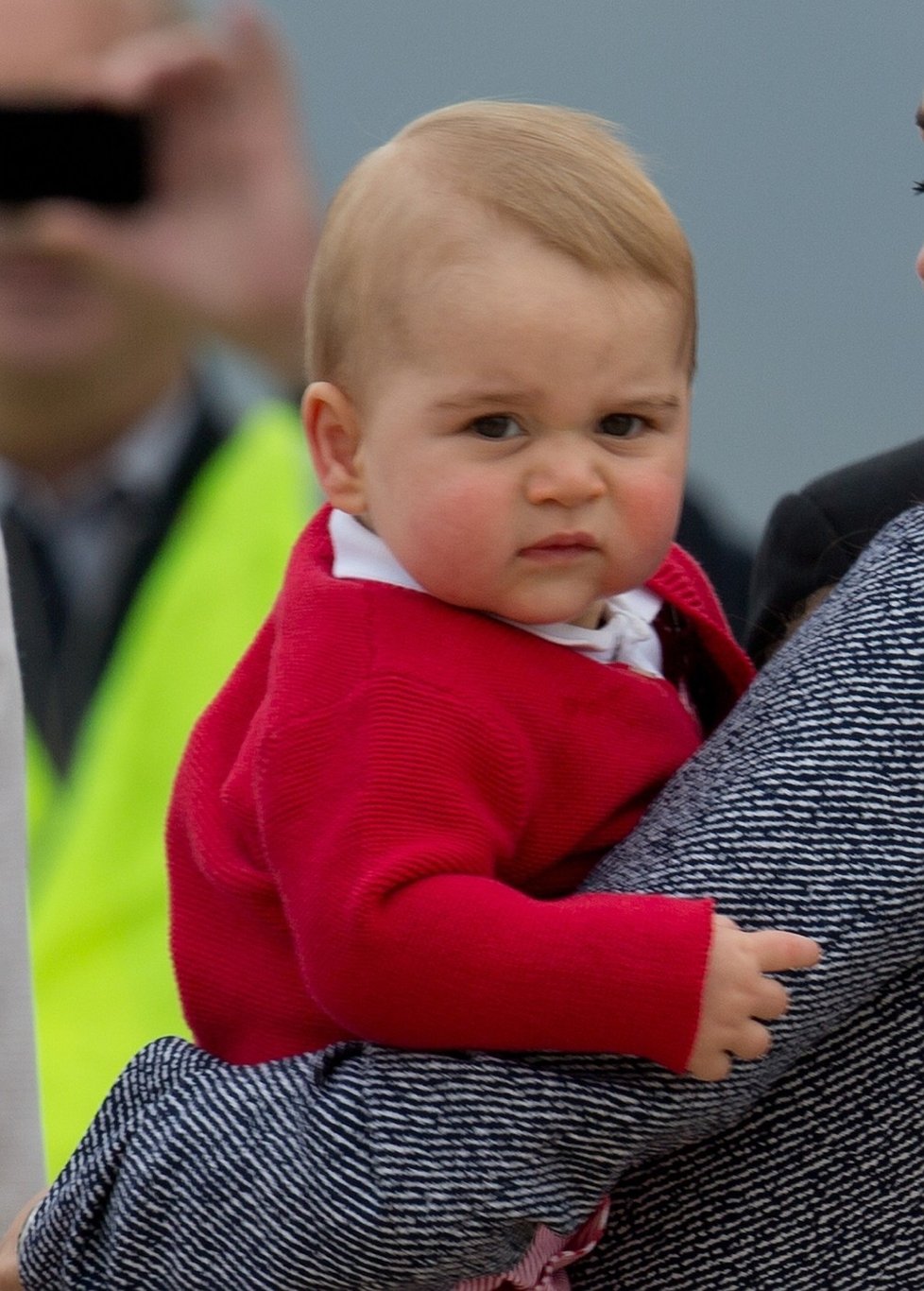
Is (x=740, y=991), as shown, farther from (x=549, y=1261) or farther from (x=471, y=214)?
(x=471, y=214)

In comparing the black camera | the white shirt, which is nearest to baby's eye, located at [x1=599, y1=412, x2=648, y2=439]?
the white shirt

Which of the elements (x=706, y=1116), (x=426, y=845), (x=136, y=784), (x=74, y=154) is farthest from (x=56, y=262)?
(x=706, y=1116)

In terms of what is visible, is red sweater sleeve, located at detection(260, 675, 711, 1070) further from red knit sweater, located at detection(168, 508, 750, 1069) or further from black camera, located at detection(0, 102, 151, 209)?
black camera, located at detection(0, 102, 151, 209)

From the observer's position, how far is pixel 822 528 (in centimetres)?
172

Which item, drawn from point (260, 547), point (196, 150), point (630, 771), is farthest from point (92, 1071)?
point (630, 771)

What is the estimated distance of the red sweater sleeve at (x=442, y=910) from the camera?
1205 mm

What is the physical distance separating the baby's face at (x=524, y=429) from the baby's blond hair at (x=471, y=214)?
16mm

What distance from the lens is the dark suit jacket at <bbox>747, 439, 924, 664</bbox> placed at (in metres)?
1.67

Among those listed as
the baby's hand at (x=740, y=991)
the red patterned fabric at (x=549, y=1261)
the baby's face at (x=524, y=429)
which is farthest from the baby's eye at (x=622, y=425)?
the red patterned fabric at (x=549, y=1261)

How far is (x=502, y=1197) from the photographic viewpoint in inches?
47.3

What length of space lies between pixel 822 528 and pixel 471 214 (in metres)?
0.51

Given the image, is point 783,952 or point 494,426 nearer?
point 783,952

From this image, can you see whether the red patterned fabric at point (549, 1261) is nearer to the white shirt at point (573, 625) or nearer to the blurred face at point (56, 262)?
the white shirt at point (573, 625)

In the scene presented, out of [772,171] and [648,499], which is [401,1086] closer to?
[648,499]
